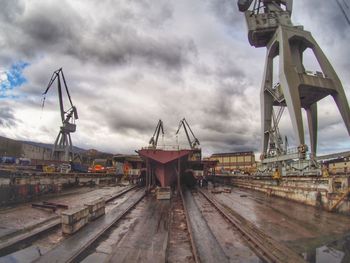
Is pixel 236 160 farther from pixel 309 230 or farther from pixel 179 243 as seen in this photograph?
pixel 179 243

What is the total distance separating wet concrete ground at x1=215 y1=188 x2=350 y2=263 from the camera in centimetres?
730

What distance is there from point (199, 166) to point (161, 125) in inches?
463

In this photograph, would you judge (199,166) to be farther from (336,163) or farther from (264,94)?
(336,163)

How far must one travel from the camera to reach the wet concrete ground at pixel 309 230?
730 centimetres

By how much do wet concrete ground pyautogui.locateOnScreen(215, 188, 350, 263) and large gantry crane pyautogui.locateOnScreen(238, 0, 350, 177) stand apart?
30.2 feet

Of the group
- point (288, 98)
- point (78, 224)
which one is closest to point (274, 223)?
point (78, 224)

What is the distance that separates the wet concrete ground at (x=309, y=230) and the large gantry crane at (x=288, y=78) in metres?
9.19

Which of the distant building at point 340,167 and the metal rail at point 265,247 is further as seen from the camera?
the distant building at point 340,167

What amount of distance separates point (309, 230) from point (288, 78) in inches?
764

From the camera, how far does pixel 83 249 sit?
22.6ft

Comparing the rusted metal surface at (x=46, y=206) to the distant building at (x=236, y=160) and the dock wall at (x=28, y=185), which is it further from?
the distant building at (x=236, y=160)

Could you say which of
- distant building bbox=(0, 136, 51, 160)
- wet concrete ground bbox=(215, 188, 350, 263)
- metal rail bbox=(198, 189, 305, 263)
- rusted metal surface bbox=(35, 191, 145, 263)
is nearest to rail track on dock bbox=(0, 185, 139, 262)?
rusted metal surface bbox=(35, 191, 145, 263)

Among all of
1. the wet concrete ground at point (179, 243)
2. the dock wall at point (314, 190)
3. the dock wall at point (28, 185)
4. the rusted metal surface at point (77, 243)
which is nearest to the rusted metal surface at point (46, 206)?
the dock wall at point (28, 185)

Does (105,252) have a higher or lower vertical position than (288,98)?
lower
